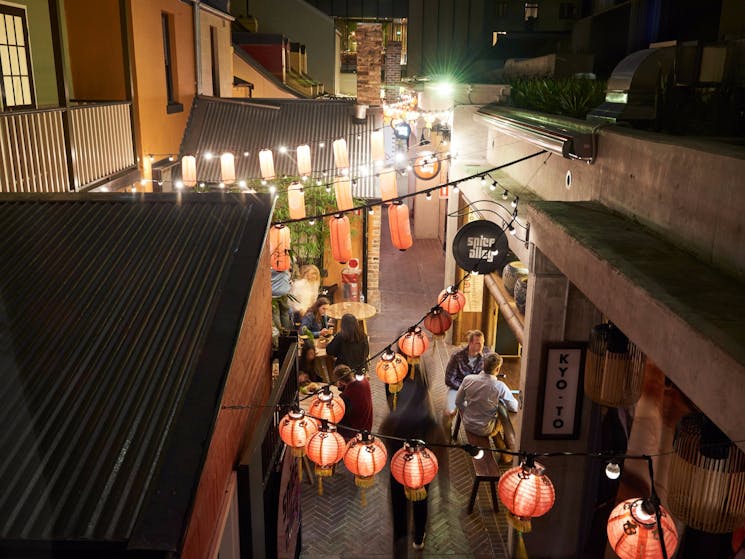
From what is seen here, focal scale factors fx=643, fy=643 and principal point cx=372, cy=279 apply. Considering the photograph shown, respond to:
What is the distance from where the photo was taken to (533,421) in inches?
292

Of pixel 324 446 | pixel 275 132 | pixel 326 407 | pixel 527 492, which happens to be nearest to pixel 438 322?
pixel 326 407

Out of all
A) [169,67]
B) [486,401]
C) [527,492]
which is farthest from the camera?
[169,67]

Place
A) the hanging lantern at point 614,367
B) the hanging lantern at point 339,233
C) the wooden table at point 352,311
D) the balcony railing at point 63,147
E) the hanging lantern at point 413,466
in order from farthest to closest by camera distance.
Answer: the wooden table at point 352,311, the hanging lantern at point 339,233, the balcony railing at point 63,147, the hanging lantern at point 413,466, the hanging lantern at point 614,367

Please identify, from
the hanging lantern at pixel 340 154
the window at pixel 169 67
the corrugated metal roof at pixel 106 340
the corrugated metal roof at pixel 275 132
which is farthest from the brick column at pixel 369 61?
the corrugated metal roof at pixel 106 340

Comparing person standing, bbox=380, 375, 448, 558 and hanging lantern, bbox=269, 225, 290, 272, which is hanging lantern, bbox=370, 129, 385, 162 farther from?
person standing, bbox=380, 375, 448, 558

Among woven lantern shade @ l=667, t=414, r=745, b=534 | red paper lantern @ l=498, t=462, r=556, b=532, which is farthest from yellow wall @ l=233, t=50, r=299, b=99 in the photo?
woven lantern shade @ l=667, t=414, r=745, b=534

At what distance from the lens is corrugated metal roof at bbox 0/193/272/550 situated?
10.2 feet

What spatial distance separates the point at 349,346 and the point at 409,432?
9.73 feet

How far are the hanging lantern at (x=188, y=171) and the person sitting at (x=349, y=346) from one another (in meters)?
4.88

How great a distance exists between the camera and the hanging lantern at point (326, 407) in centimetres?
720

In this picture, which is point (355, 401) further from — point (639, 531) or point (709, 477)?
point (709, 477)

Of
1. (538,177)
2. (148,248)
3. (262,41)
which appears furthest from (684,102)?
(262,41)

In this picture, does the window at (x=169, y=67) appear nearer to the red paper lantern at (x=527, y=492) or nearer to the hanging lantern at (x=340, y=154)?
the hanging lantern at (x=340, y=154)

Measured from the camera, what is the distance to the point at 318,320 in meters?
13.0
